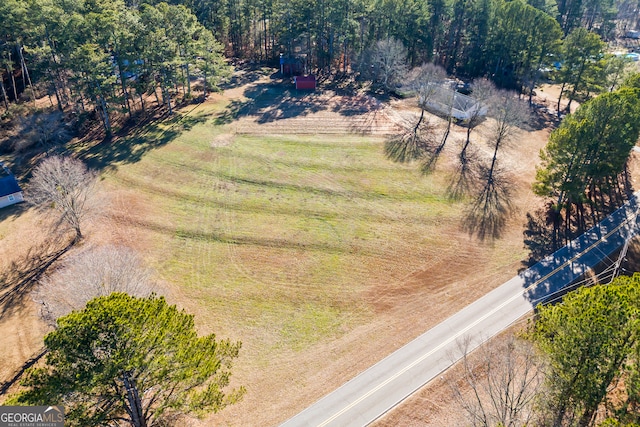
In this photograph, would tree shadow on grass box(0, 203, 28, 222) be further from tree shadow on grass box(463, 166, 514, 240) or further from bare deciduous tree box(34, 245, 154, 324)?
tree shadow on grass box(463, 166, 514, 240)

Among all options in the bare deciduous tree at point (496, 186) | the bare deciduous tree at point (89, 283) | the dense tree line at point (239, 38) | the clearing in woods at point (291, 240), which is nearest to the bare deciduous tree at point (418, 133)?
the clearing in woods at point (291, 240)

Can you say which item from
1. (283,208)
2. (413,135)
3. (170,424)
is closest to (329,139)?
(413,135)

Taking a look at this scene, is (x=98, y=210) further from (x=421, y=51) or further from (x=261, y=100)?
(x=421, y=51)

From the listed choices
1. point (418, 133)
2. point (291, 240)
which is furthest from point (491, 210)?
point (291, 240)

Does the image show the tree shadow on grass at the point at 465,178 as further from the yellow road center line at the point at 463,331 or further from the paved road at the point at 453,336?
the yellow road center line at the point at 463,331

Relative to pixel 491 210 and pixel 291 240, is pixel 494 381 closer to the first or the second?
pixel 291 240

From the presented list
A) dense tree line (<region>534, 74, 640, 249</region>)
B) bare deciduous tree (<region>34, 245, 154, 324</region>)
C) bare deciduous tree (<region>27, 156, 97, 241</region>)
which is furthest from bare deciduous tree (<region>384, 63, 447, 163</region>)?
bare deciduous tree (<region>27, 156, 97, 241</region>)

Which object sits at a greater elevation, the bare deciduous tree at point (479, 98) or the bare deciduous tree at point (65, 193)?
the bare deciduous tree at point (479, 98)
